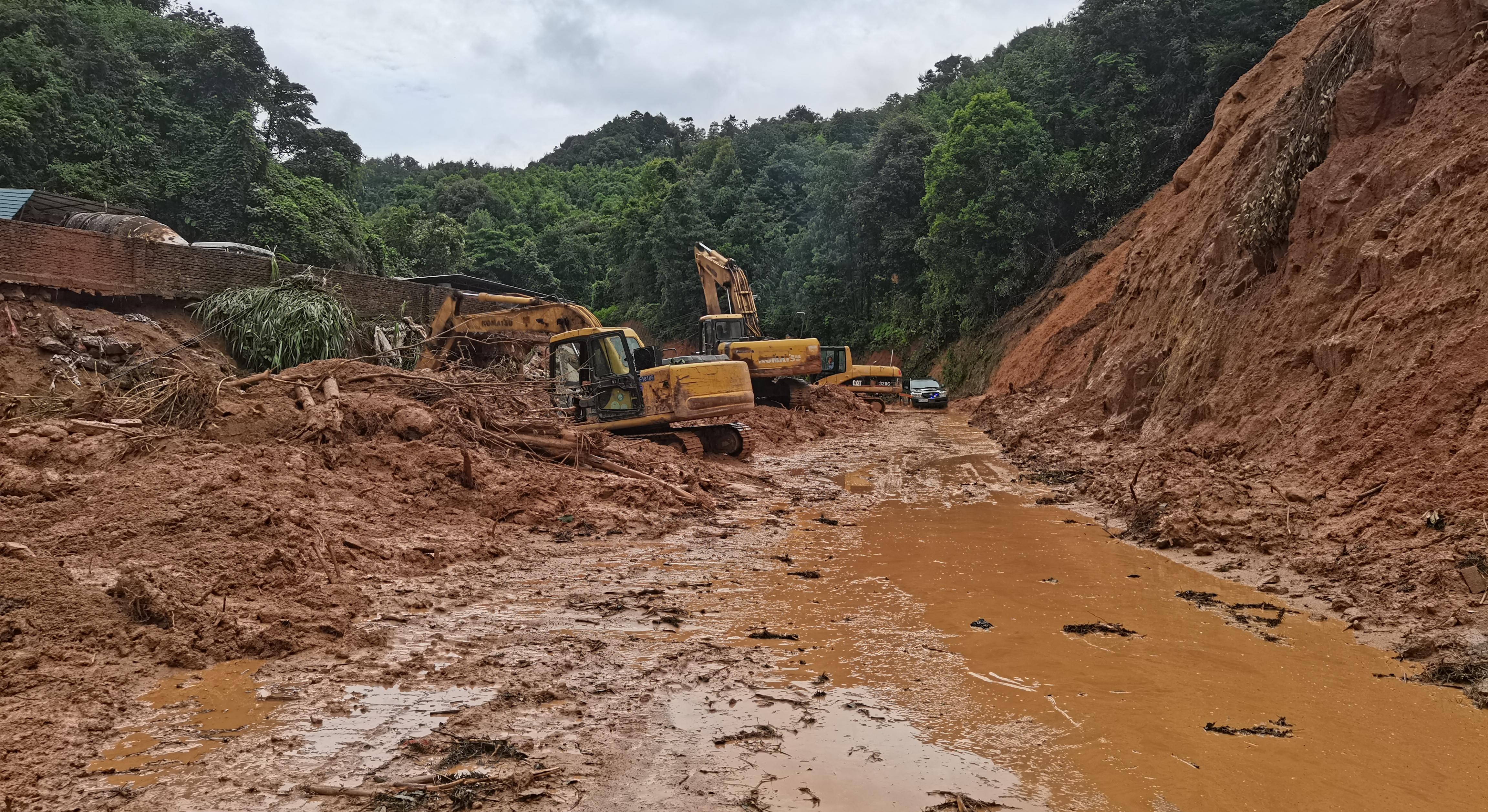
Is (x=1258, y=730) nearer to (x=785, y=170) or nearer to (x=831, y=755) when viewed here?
(x=831, y=755)

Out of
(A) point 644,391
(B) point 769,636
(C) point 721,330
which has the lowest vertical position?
(B) point 769,636

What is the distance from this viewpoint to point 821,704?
4961 millimetres

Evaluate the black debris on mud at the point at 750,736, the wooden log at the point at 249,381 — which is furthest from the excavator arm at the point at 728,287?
the black debris on mud at the point at 750,736

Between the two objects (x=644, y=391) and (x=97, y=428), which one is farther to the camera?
(x=644, y=391)

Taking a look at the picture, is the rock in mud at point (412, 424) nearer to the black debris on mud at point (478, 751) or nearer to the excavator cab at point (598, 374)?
the excavator cab at point (598, 374)

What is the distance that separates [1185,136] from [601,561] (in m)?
30.8

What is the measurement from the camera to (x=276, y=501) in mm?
7973

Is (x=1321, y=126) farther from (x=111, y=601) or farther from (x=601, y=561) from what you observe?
(x=111, y=601)

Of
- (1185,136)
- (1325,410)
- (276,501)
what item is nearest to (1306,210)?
(1325,410)

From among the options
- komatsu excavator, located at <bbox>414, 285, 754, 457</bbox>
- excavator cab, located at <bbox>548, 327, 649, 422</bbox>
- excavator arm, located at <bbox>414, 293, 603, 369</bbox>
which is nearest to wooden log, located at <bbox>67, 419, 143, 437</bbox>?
komatsu excavator, located at <bbox>414, 285, 754, 457</bbox>

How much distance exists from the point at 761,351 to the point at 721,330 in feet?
10.4

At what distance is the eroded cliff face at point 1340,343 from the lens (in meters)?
7.10

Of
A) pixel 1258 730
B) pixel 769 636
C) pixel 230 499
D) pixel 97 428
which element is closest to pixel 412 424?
pixel 97 428

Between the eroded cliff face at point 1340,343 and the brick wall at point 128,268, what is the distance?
1546 centimetres
